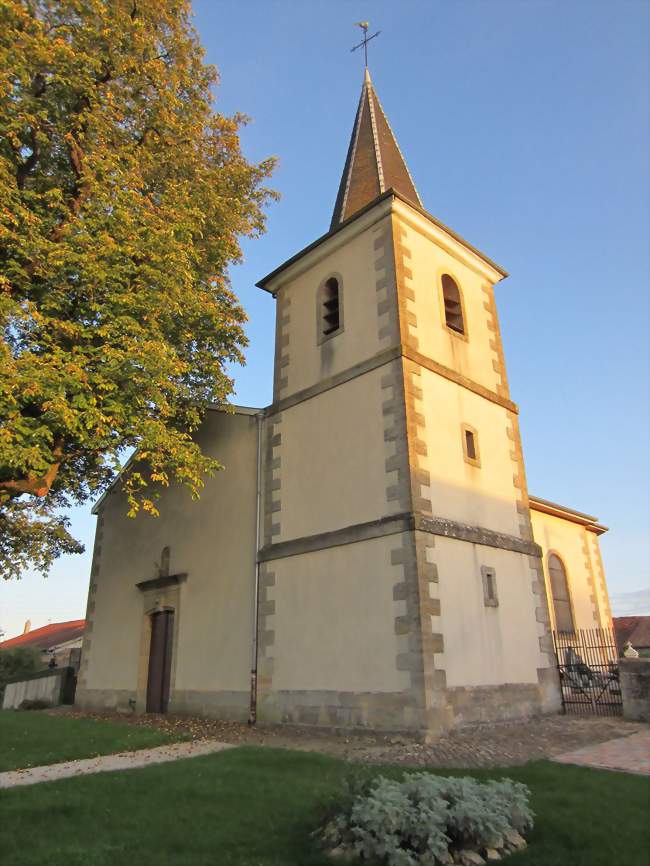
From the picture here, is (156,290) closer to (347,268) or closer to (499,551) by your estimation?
(347,268)

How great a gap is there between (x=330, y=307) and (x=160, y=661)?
911 cm

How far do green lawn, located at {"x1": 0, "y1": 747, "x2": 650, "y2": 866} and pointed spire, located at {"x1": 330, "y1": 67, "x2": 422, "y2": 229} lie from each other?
11.3 m

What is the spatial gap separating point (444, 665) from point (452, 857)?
562 cm

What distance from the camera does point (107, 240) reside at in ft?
33.4

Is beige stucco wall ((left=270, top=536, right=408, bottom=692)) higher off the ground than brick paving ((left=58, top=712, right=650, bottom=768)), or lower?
higher

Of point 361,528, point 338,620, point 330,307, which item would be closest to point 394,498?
point 361,528

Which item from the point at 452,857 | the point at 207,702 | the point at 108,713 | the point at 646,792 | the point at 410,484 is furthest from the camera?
the point at 108,713

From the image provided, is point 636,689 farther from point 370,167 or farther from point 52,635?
point 52,635

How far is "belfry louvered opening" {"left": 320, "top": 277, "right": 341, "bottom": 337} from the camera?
13.6 m

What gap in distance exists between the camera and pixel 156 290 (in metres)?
11.1

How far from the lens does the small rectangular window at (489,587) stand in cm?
1133

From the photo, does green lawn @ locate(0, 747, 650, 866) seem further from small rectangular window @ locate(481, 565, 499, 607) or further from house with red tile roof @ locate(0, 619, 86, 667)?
house with red tile roof @ locate(0, 619, 86, 667)

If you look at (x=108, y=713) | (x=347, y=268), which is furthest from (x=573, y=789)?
(x=108, y=713)

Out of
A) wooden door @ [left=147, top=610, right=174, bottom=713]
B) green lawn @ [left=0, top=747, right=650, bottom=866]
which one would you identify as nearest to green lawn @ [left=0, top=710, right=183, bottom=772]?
wooden door @ [left=147, top=610, right=174, bottom=713]
